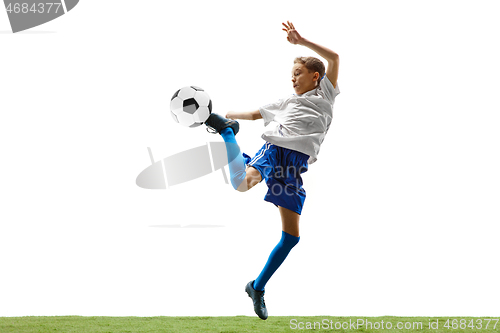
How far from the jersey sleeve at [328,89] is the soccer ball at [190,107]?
801 millimetres

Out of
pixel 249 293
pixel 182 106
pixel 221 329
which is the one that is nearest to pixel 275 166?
pixel 182 106

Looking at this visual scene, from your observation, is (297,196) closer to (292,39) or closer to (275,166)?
(275,166)

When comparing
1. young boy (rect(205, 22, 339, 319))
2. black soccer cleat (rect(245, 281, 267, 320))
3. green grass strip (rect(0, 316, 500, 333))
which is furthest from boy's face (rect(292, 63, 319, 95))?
green grass strip (rect(0, 316, 500, 333))

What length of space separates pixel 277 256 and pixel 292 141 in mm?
840

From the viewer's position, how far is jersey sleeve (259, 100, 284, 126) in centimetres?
343

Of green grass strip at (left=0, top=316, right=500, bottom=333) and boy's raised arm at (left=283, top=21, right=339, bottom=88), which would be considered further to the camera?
green grass strip at (left=0, top=316, right=500, bottom=333)

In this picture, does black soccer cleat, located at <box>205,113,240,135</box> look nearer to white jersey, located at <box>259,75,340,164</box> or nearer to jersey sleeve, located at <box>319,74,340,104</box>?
white jersey, located at <box>259,75,340,164</box>

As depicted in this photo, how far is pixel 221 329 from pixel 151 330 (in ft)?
1.97

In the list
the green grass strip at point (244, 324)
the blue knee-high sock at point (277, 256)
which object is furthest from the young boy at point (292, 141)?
the green grass strip at point (244, 324)

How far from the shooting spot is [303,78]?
3293 mm

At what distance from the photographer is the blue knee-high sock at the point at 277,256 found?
3312 mm

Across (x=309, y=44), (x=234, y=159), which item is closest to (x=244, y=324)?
(x=234, y=159)

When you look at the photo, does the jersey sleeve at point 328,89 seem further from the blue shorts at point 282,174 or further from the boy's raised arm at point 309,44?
the blue shorts at point 282,174

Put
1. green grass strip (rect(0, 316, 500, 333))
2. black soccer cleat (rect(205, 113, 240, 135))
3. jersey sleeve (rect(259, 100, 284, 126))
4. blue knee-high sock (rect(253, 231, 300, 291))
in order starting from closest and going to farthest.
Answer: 1. black soccer cleat (rect(205, 113, 240, 135))
2. blue knee-high sock (rect(253, 231, 300, 291))
3. jersey sleeve (rect(259, 100, 284, 126))
4. green grass strip (rect(0, 316, 500, 333))
